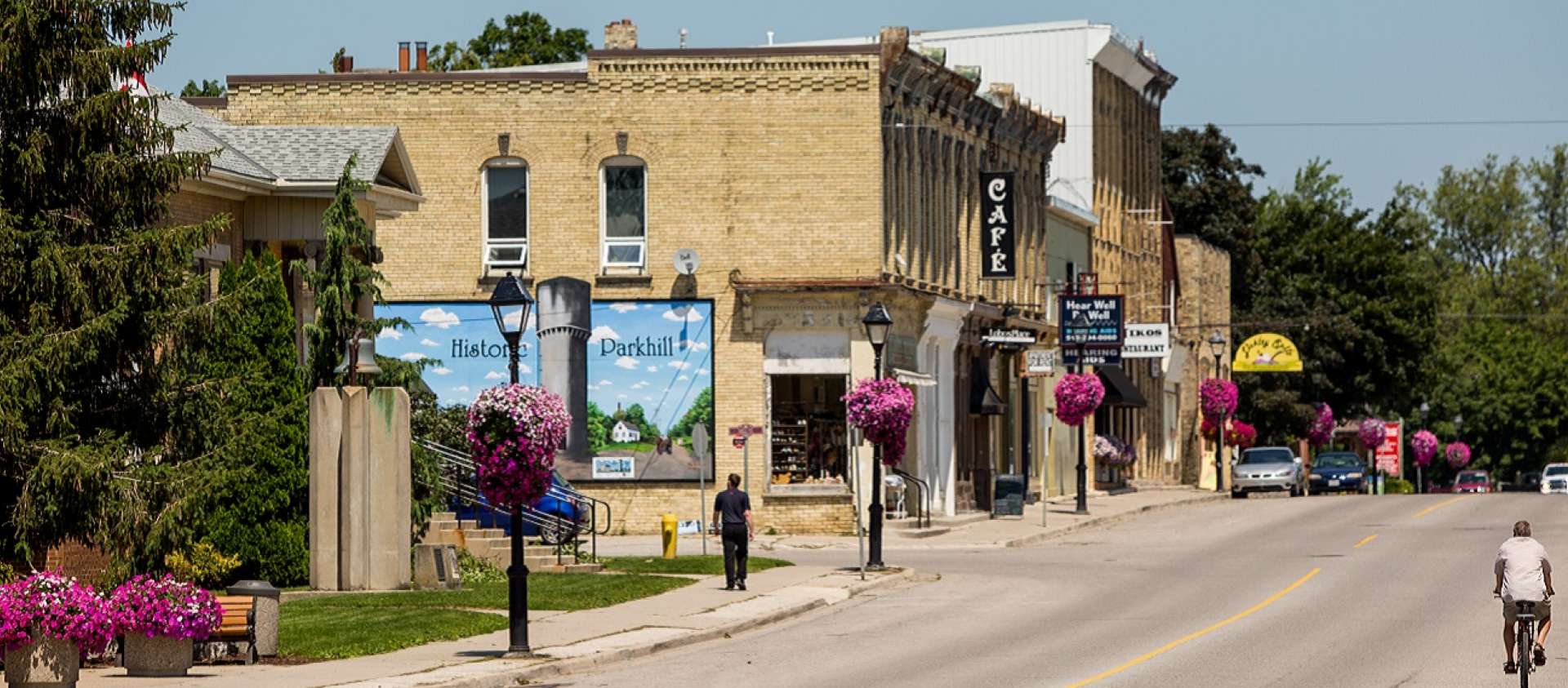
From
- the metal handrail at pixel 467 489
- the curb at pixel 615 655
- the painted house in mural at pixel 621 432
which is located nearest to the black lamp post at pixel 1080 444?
the painted house in mural at pixel 621 432

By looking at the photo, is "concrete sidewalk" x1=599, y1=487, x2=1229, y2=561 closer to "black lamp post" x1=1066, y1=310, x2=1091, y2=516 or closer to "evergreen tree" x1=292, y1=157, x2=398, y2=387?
"black lamp post" x1=1066, y1=310, x2=1091, y2=516

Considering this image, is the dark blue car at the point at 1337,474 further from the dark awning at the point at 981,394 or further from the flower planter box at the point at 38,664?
the flower planter box at the point at 38,664

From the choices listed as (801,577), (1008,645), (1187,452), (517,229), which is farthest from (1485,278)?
(1008,645)

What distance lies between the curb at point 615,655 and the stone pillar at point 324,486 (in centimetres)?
599

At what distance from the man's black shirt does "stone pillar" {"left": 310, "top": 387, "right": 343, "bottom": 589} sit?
5.14m

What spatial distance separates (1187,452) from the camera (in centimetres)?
8831

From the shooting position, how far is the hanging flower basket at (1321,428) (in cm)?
9669

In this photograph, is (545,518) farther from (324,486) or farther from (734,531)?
(324,486)

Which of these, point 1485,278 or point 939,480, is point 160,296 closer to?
point 939,480

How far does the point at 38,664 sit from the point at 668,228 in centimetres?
2977

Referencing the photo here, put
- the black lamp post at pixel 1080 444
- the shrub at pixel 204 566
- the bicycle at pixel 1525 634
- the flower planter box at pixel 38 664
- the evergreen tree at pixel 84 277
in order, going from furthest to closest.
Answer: the black lamp post at pixel 1080 444 < the shrub at pixel 204 566 < the evergreen tree at pixel 84 277 < the bicycle at pixel 1525 634 < the flower planter box at pixel 38 664

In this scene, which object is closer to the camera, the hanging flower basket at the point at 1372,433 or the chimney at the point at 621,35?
the chimney at the point at 621,35

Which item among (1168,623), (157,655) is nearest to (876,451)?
(1168,623)

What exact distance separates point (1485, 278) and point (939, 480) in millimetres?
86853
